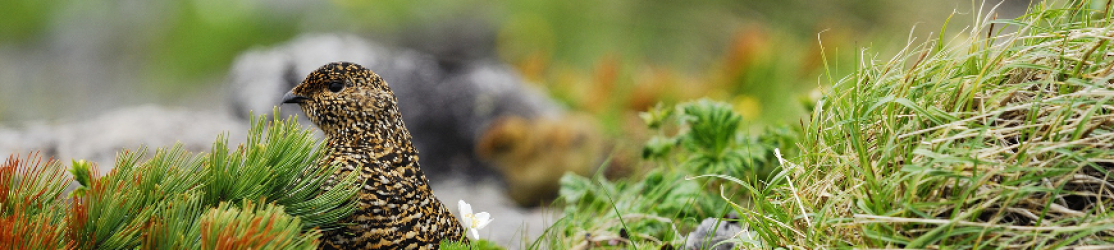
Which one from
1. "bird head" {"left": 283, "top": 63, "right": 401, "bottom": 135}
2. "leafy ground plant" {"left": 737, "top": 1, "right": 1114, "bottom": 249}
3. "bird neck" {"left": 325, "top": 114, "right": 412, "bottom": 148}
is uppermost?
"bird head" {"left": 283, "top": 63, "right": 401, "bottom": 135}

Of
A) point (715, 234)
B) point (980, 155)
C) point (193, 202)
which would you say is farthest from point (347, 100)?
point (980, 155)

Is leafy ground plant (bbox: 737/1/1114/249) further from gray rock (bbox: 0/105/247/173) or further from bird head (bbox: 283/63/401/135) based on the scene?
gray rock (bbox: 0/105/247/173)

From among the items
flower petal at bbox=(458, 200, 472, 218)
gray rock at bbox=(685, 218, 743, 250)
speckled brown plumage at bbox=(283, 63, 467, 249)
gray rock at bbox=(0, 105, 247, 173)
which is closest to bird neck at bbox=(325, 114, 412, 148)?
speckled brown plumage at bbox=(283, 63, 467, 249)

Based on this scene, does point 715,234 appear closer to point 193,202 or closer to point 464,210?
point 464,210

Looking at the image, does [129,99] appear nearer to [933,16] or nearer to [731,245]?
[731,245]

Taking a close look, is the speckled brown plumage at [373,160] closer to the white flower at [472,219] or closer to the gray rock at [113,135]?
the white flower at [472,219]

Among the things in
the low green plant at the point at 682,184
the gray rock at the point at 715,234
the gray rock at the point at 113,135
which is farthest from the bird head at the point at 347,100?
the gray rock at the point at 113,135

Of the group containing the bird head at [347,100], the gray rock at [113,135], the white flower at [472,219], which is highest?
the gray rock at [113,135]

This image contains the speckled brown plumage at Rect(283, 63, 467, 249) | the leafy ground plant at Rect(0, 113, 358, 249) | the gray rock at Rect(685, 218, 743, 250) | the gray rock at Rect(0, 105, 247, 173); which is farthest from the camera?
the gray rock at Rect(0, 105, 247, 173)
